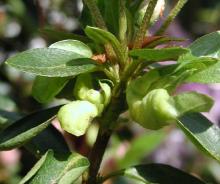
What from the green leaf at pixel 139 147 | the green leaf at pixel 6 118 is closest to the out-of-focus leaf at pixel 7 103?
the green leaf at pixel 139 147

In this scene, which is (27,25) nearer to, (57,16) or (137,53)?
(57,16)

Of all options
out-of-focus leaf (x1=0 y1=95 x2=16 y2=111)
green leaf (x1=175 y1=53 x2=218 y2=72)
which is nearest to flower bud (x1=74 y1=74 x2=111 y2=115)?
green leaf (x1=175 y1=53 x2=218 y2=72)

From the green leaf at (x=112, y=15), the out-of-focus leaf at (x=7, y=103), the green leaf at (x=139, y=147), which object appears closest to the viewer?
the green leaf at (x=112, y=15)

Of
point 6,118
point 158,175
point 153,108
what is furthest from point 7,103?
point 153,108

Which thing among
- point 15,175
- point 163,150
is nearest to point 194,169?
point 163,150

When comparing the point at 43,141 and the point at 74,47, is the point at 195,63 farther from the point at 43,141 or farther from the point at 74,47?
the point at 43,141

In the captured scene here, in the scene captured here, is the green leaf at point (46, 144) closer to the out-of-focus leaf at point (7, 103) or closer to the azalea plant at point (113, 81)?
the azalea plant at point (113, 81)
